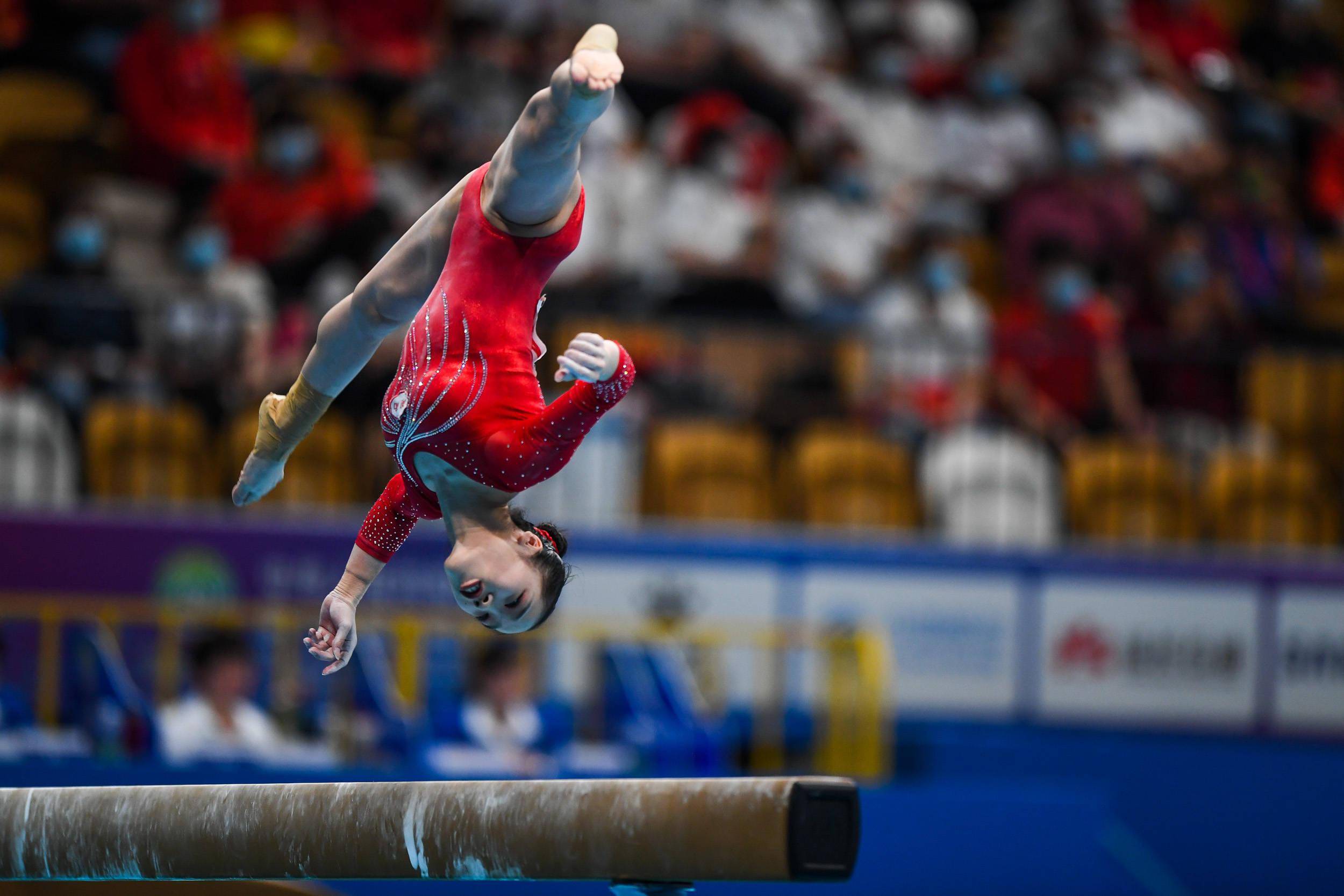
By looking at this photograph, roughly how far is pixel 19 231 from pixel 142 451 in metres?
1.93

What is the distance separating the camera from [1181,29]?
13.2 metres

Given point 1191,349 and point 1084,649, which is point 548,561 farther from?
point 1191,349

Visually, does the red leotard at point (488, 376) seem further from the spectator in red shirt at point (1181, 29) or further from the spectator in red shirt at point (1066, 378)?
the spectator in red shirt at point (1181, 29)

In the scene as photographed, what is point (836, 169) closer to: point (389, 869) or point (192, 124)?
point (192, 124)

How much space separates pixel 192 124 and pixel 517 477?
708cm

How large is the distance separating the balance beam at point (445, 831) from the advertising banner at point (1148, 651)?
557 cm

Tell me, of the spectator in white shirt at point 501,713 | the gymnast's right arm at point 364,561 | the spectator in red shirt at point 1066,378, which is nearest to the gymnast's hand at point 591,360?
the gymnast's right arm at point 364,561

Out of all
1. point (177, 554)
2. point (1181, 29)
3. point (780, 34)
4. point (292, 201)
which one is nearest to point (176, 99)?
point (292, 201)

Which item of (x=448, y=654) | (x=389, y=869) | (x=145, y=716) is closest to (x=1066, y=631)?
(x=448, y=654)

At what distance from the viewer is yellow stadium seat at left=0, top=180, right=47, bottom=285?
8.93m

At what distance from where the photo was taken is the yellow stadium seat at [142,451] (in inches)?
314

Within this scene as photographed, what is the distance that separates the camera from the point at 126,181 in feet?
31.1

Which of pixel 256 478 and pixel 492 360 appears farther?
pixel 256 478

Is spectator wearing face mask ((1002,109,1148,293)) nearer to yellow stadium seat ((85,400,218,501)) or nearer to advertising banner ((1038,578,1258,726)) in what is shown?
advertising banner ((1038,578,1258,726))
